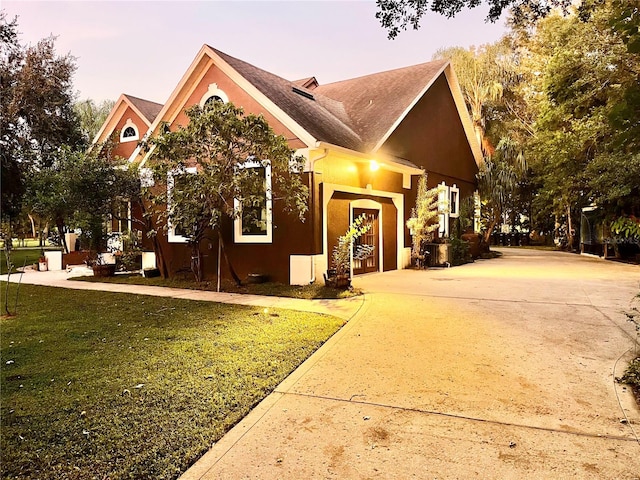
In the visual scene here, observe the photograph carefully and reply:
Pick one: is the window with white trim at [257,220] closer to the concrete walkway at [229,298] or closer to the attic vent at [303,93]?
the concrete walkway at [229,298]

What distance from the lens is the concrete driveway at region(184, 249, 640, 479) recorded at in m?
2.36

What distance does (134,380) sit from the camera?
362cm

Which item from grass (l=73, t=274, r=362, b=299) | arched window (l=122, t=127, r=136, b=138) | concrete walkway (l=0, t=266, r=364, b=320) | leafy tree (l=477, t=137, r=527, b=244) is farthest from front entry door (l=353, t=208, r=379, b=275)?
arched window (l=122, t=127, r=136, b=138)

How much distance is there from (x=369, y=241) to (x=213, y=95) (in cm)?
553

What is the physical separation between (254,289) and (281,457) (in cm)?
636

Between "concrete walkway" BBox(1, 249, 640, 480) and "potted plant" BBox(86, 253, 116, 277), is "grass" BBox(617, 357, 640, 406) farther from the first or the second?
"potted plant" BBox(86, 253, 116, 277)

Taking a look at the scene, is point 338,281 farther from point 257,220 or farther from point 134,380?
point 134,380

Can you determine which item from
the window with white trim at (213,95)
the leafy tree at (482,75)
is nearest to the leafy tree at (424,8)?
the window with white trim at (213,95)

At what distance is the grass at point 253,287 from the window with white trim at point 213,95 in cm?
435

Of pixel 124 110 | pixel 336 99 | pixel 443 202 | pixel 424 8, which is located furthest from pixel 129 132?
pixel 424 8

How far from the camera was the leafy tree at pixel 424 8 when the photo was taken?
5.64 metres

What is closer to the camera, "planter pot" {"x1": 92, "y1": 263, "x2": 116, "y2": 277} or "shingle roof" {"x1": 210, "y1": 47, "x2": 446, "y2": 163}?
"shingle roof" {"x1": 210, "y1": 47, "x2": 446, "y2": 163}

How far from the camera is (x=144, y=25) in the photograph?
1041cm

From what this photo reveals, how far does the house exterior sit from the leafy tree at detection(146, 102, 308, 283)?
522mm
